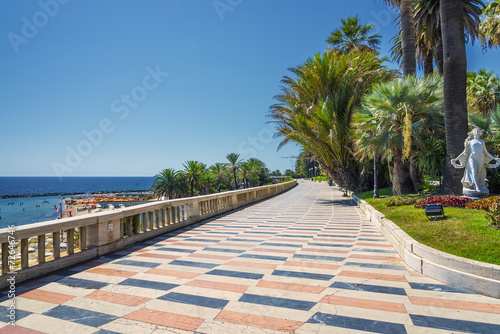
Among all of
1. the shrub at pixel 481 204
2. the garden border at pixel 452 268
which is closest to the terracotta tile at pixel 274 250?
the garden border at pixel 452 268

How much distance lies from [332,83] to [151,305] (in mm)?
19162

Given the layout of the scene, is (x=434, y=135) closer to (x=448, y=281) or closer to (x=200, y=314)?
(x=448, y=281)

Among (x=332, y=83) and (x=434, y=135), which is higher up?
(x=332, y=83)

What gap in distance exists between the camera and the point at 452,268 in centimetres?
436

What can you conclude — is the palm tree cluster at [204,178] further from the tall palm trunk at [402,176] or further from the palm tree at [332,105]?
the tall palm trunk at [402,176]

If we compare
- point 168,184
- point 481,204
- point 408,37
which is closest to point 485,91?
point 408,37

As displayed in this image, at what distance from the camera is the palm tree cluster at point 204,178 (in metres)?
50.5

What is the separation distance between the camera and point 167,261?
5.94 m

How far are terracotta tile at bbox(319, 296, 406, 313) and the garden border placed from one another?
1.23 metres

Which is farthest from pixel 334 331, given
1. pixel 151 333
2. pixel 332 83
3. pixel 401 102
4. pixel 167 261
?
pixel 332 83

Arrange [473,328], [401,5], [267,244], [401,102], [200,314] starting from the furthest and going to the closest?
1. [401,5]
2. [401,102]
3. [267,244]
4. [200,314]
5. [473,328]

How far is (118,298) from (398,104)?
1401cm

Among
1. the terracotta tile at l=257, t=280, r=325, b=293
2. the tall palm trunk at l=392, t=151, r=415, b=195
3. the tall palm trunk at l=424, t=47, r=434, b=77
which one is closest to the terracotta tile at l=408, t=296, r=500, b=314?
the terracotta tile at l=257, t=280, r=325, b=293

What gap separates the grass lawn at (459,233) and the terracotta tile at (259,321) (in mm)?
3284
